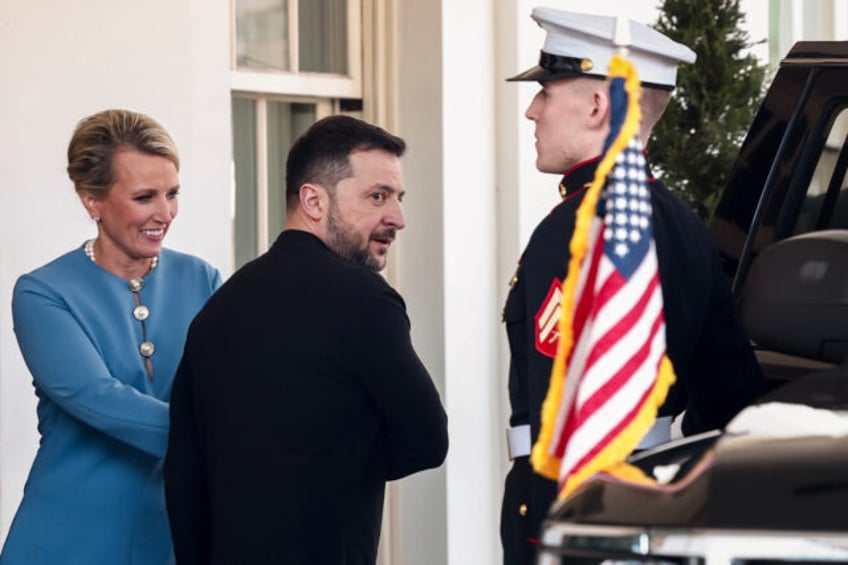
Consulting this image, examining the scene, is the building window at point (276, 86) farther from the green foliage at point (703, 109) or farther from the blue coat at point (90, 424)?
the blue coat at point (90, 424)

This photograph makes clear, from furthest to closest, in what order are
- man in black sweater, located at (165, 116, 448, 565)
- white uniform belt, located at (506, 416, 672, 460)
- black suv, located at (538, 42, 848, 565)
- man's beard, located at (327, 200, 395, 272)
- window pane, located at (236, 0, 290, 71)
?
window pane, located at (236, 0, 290, 71) < man's beard, located at (327, 200, 395, 272) < man in black sweater, located at (165, 116, 448, 565) < white uniform belt, located at (506, 416, 672, 460) < black suv, located at (538, 42, 848, 565)

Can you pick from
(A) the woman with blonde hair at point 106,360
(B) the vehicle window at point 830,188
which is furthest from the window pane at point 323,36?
(B) the vehicle window at point 830,188

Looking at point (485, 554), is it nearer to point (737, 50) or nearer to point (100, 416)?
point (737, 50)

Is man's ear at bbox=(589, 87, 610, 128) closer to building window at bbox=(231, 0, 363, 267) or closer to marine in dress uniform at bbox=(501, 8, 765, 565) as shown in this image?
marine in dress uniform at bbox=(501, 8, 765, 565)

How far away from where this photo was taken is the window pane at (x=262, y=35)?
21.3ft

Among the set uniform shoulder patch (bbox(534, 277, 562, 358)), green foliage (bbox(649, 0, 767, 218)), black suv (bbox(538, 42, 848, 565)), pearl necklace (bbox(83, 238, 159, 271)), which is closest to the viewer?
black suv (bbox(538, 42, 848, 565))

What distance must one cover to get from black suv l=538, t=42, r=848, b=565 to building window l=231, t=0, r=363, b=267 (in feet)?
8.40

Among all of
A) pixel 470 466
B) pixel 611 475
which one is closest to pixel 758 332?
pixel 611 475

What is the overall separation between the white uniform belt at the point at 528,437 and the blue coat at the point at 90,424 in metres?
0.81

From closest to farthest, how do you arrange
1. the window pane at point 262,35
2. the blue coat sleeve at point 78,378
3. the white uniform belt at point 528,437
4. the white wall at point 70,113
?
1. the white uniform belt at point 528,437
2. the blue coat sleeve at point 78,378
3. the white wall at point 70,113
4. the window pane at point 262,35

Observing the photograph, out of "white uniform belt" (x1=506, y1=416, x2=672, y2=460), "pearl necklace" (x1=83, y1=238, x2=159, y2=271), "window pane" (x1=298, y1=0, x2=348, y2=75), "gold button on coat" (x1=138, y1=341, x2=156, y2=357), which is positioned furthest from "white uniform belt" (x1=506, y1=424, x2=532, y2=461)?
"window pane" (x1=298, y1=0, x2=348, y2=75)

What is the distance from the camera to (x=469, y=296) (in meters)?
6.65

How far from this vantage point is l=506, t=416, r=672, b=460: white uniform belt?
3713 mm

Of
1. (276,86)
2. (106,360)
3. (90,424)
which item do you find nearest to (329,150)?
(106,360)
